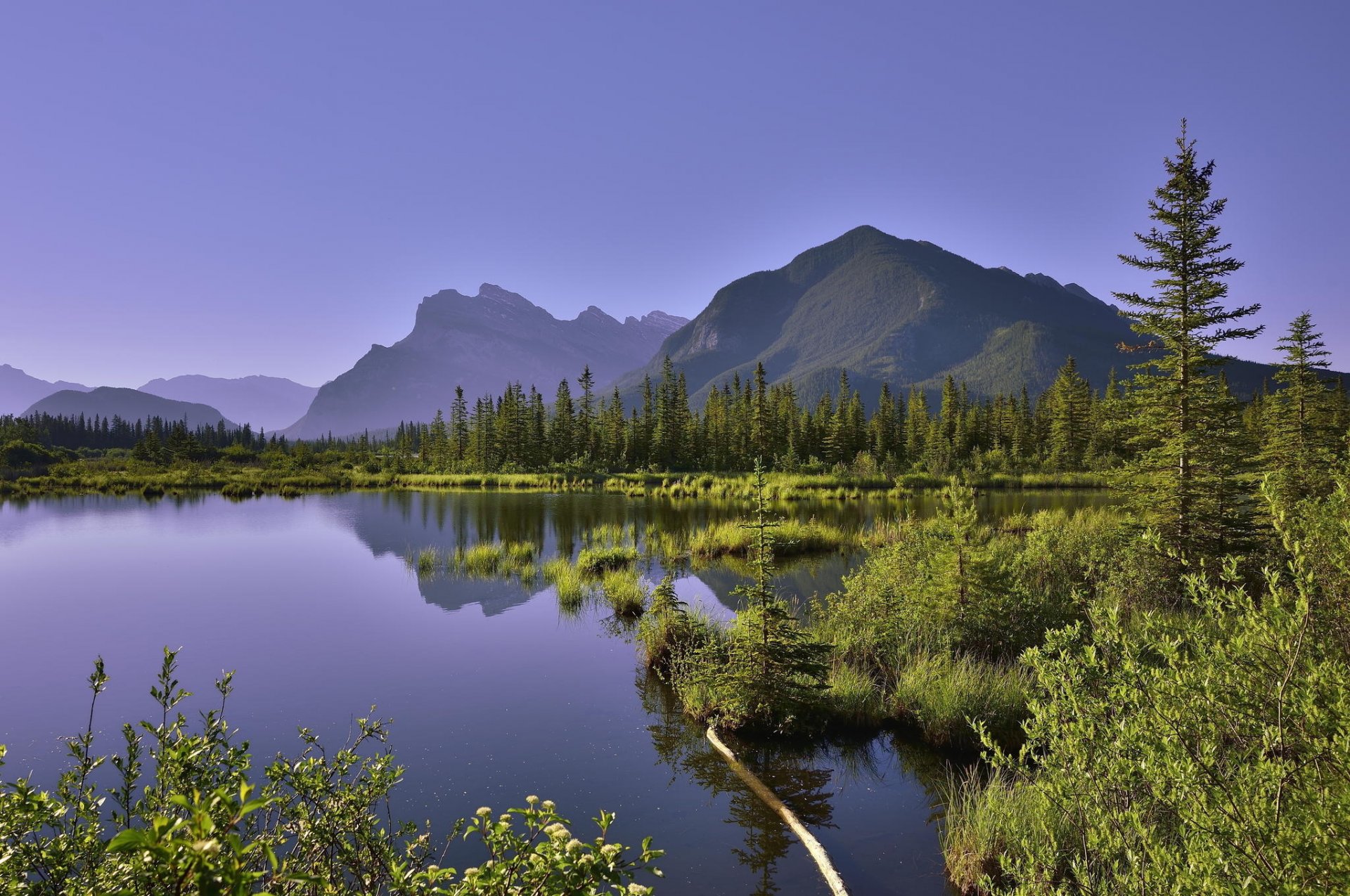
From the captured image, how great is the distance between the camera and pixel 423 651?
15.0 metres

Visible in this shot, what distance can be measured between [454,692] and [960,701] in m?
8.86

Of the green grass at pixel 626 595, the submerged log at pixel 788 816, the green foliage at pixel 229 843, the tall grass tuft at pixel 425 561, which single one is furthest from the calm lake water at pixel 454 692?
the green foliage at pixel 229 843

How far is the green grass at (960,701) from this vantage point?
930cm

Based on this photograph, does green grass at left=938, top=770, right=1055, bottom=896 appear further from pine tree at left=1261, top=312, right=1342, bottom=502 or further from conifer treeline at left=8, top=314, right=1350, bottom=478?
conifer treeline at left=8, top=314, right=1350, bottom=478

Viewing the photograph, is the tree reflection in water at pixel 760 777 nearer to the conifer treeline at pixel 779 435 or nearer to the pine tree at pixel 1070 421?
the conifer treeline at pixel 779 435

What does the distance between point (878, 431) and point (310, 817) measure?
8820cm

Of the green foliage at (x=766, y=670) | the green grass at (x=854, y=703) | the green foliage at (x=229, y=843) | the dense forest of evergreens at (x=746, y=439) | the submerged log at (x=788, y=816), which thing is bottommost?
the submerged log at (x=788, y=816)

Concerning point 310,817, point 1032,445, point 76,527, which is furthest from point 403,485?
point 1032,445

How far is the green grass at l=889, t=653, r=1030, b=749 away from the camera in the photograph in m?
9.30

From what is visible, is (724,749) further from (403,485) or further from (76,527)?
(403,485)

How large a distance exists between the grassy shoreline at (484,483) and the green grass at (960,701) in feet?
115

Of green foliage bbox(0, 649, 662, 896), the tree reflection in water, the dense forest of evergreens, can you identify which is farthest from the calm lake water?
the dense forest of evergreens

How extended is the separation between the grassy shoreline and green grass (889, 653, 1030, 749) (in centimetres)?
3518

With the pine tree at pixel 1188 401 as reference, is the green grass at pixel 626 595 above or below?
below
